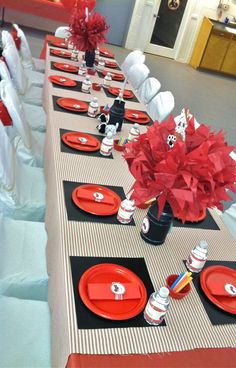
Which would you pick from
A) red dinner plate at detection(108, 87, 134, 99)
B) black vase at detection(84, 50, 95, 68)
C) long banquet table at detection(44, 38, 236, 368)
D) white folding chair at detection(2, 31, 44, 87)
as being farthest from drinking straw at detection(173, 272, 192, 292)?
white folding chair at detection(2, 31, 44, 87)

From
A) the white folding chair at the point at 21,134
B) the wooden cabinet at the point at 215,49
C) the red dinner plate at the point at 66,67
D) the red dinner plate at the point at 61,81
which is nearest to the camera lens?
the white folding chair at the point at 21,134

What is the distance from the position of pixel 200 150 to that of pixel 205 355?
0.55 meters

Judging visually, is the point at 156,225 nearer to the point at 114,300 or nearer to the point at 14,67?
the point at 114,300

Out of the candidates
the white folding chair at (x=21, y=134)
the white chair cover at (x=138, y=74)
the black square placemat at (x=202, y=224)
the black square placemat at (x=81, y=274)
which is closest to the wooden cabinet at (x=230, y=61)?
the white chair cover at (x=138, y=74)

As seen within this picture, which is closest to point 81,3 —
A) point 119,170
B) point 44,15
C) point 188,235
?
point 44,15

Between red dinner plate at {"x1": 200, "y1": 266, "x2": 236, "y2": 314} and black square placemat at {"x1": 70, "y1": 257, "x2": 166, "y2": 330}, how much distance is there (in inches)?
7.4

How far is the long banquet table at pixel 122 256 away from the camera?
0.90 metres

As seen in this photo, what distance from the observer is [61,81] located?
2568 millimetres

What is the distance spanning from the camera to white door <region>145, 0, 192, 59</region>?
732cm

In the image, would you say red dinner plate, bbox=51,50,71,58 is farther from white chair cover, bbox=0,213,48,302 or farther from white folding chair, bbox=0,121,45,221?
white chair cover, bbox=0,213,48,302

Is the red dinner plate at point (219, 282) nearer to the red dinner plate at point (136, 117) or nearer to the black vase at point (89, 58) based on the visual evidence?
the red dinner plate at point (136, 117)

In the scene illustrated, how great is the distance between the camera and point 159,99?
281cm

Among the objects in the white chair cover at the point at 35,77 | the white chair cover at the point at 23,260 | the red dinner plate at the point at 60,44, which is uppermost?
the red dinner plate at the point at 60,44

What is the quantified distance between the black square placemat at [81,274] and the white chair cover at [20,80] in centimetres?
209
